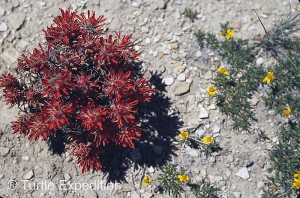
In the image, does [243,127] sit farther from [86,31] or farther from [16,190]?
[16,190]

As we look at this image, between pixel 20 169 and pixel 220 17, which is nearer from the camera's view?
pixel 20 169

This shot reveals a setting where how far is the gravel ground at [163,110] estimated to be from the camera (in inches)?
207

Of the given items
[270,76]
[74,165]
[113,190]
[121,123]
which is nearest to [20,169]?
[74,165]

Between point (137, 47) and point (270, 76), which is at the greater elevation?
point (137, 47)

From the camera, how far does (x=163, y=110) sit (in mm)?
5551

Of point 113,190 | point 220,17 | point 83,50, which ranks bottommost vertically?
point 113,190

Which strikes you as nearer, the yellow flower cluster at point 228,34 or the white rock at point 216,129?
the white rock at point 216,129

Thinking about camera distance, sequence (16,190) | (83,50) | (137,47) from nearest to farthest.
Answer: (83,50), (16,190), (137,47)

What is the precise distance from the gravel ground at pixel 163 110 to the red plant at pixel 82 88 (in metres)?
0.85

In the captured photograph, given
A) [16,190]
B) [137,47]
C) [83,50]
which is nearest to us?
[83,50]

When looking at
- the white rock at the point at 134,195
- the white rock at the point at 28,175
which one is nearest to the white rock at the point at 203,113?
the white rock at the point at 134,195

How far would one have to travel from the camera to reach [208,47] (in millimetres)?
5805

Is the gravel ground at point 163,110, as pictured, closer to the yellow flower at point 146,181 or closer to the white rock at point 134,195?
the white rock at point 134,195

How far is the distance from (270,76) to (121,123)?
2528mm
